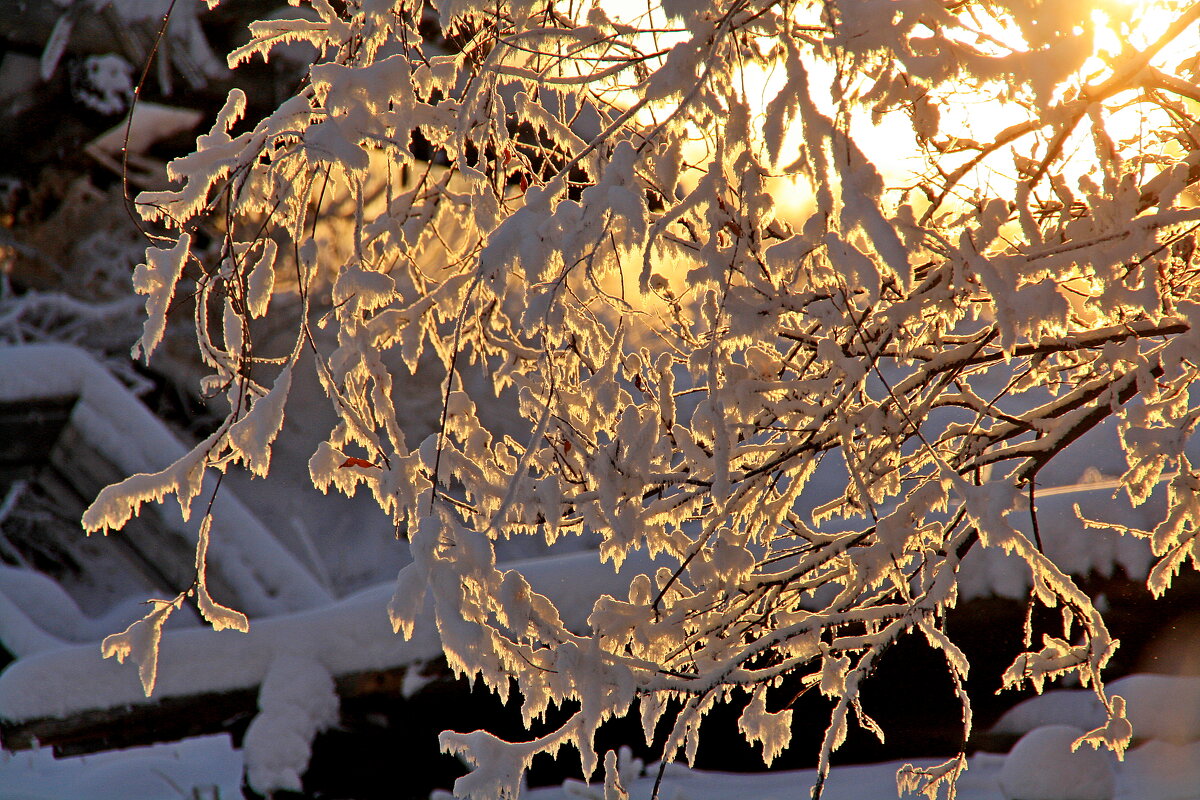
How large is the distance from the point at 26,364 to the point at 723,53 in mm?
7733

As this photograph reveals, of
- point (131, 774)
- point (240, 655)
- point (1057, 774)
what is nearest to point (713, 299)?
point (1057, 774)

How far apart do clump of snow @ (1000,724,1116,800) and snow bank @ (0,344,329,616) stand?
4881 millimetres

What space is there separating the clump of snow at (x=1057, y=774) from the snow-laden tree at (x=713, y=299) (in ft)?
6.61

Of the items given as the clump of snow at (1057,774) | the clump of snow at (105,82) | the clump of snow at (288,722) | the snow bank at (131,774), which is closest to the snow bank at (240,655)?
the clump of snow at (288,722)

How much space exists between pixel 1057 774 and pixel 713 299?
3.38 m

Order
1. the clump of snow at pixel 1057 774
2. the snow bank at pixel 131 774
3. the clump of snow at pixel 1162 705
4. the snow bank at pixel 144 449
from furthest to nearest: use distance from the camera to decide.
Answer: the snow bank at pixel 144 449, the snow bank at pixel 131 774, the clump of snow at pixel 1162 705, the clump of snow at pixel 1057 774

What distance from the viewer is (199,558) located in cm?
220

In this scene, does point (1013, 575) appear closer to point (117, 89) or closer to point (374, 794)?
point (374, 794)

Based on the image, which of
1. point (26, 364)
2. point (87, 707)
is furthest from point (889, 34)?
point (26, 364)

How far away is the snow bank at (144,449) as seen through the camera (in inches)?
280

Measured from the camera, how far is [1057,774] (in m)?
4.35

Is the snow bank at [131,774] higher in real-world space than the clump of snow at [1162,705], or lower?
higher

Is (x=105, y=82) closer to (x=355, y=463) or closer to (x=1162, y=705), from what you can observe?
(x=355, y=463)

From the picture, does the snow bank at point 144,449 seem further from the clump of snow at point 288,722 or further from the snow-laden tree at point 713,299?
the snow-laden tree at point 713,299
